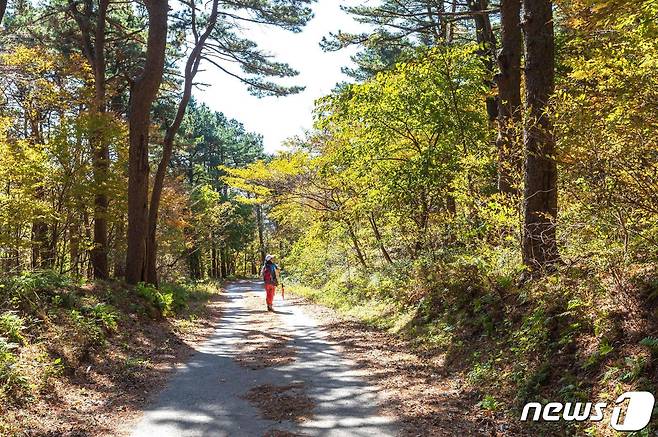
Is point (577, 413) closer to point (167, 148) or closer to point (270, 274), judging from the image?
point (270, 274)

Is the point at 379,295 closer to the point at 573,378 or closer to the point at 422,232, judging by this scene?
the point at 422,232

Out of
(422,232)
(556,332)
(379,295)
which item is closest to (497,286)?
(556,332)

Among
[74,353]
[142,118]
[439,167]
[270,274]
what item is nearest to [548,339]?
[439,167]

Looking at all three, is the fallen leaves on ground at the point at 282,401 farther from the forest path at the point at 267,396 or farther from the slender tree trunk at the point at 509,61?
the slender tree trunk at the point at 509,61

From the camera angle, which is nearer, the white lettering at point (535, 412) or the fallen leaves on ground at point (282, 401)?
the white lettering at point (535, 412)

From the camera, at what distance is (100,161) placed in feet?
48.0

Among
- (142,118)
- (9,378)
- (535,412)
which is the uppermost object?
(142,118)

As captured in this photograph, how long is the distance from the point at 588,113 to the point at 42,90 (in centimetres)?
1758

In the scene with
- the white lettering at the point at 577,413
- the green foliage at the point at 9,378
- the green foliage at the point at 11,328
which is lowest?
the white lettering at the point at 577,413

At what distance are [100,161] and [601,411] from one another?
14.4 m

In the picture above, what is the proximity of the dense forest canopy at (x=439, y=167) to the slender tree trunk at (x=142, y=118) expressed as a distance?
4cm

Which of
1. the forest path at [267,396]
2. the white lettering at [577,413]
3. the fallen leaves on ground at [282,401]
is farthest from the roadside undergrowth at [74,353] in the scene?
the white lettering at [577,413]

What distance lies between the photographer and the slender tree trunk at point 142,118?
1247cm

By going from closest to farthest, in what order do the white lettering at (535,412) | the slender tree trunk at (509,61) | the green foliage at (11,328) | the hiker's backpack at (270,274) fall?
the white lettering at (535,412)
the green foliage at (11,328)
the slender tree trunk at (509,61)
the hiker's backpack at (270,274)
